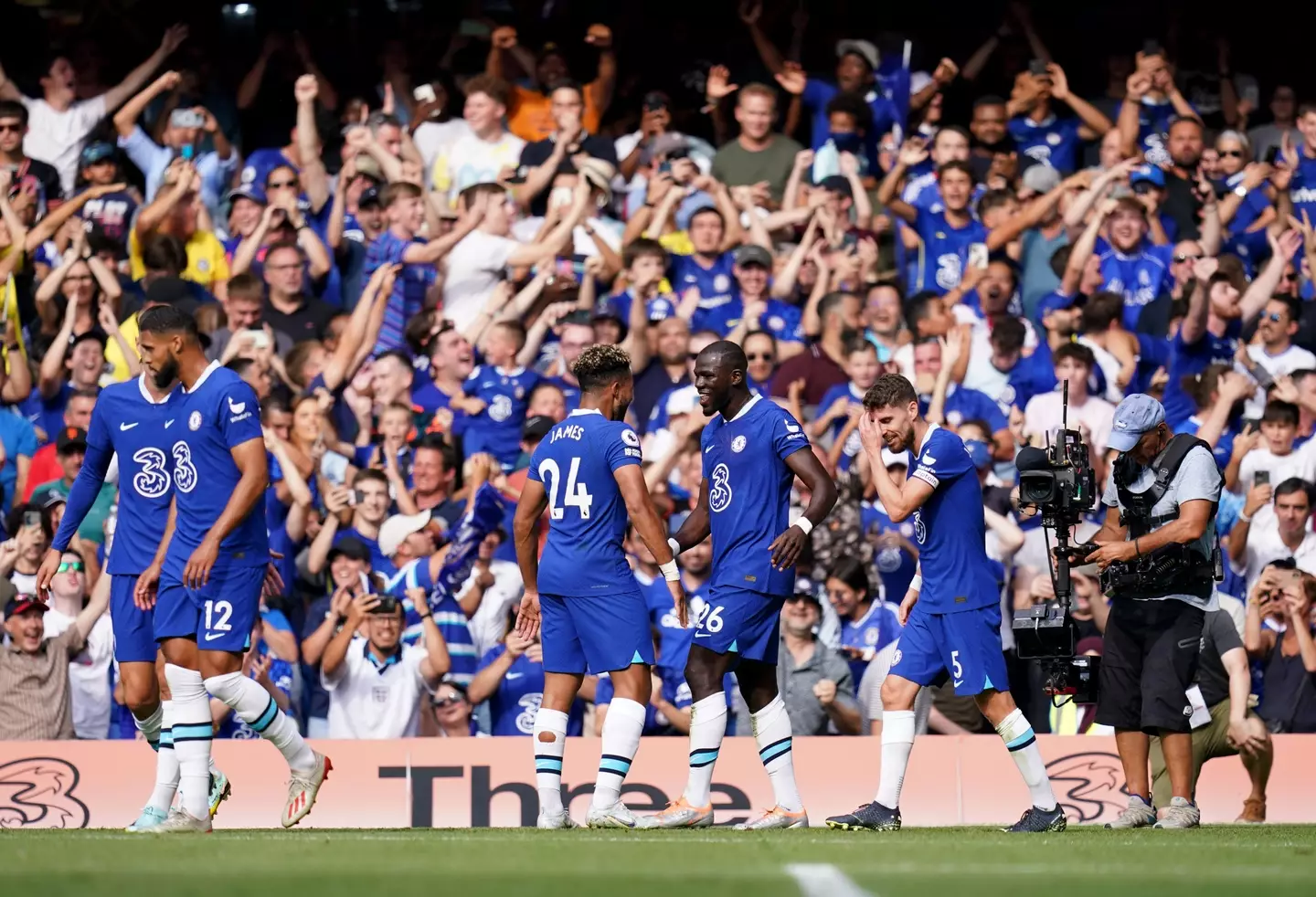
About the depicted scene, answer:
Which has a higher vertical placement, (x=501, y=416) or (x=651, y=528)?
(x=501, y=416)

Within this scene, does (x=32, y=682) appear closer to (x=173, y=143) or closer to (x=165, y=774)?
(x=165, y=774)

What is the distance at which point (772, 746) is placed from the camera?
387 inches

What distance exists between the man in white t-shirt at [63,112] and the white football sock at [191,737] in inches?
363

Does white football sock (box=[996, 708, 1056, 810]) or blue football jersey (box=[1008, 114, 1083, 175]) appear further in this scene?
blue football jersey (box=[1008, 114, 1083, 175])

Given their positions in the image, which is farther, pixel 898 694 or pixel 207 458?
pixel 898 694

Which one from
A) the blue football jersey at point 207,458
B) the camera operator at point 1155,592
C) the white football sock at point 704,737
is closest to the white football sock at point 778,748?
the white football sock at point 704,737

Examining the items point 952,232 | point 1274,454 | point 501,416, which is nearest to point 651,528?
point 501,416

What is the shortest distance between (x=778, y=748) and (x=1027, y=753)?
1288 mm

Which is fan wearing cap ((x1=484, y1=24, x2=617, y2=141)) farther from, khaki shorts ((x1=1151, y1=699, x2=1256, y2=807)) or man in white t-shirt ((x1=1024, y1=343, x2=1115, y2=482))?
khaki shorts ((x1=1151, y1=699, x2=1256, y2=807))

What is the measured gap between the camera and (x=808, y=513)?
9734mm

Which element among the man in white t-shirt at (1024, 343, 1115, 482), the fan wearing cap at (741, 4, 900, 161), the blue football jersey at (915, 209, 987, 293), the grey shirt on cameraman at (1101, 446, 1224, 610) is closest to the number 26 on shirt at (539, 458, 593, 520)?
the grey shirt on cameraman at (1101, 446, 1224, 610)

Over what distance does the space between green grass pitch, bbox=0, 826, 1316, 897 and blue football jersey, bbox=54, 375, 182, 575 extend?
151cm

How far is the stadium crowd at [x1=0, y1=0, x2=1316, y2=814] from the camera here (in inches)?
530

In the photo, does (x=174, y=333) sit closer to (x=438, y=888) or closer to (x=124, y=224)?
(x=438, y=888)
